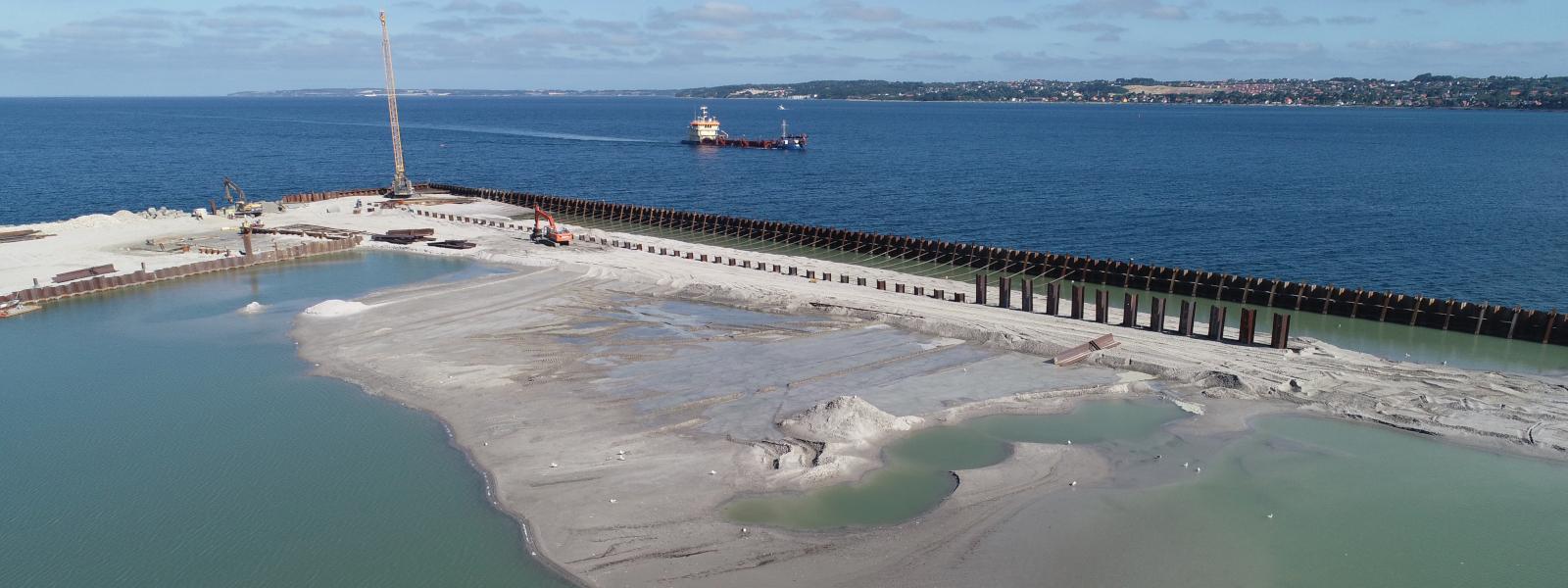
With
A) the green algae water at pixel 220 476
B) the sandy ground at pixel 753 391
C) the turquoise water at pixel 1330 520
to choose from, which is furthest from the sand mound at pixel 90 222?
the turquoise water at pixel 1330 520

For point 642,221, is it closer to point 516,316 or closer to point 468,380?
point 516,316

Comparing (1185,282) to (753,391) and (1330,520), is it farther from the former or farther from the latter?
(753,391)

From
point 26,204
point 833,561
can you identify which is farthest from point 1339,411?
point 26,204

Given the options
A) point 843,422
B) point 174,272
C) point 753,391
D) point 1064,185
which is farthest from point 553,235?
point 1064,185

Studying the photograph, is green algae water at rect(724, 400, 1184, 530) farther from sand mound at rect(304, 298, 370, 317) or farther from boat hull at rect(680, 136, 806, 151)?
boat hull at rect(680, 136, 806, 151)

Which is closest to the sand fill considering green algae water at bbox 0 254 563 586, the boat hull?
green algae water at bbox 0 254 563 586

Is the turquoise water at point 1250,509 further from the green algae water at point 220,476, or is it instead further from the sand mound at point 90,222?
the sand mound at point 90,222
